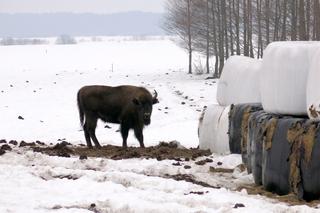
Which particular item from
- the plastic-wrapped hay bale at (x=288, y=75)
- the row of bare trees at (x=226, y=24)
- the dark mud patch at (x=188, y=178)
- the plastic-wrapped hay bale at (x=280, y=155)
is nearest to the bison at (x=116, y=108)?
the dark mud patch at (x=188, y=178)

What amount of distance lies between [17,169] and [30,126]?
12499 mm

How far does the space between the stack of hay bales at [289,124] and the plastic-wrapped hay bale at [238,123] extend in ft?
4.58

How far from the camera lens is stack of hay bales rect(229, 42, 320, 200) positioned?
7.47 m

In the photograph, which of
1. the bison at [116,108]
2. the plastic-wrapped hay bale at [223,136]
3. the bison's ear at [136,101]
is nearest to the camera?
the plastic-wrapped hay bale at [223,136]

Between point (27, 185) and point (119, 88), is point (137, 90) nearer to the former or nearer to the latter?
point (119, 88)

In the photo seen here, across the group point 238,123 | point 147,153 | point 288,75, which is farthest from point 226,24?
point 288,75

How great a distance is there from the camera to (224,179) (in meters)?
9.51

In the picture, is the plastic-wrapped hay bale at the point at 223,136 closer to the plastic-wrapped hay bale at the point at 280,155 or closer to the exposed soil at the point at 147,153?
the exposed soil at the point at 147,153

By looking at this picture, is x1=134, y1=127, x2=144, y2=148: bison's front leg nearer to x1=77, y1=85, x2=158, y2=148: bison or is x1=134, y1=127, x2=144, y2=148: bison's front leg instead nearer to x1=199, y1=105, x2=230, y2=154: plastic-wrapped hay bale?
x1=77, y1=85, x2=158, y2=148: bison

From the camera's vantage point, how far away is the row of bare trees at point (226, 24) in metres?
47.8

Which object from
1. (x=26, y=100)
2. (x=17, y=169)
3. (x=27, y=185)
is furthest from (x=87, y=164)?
(x=26, y=100)

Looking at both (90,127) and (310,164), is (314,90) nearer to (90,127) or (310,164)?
(310,164)

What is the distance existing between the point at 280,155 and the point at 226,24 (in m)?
47.0

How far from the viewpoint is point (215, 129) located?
13.1 m
